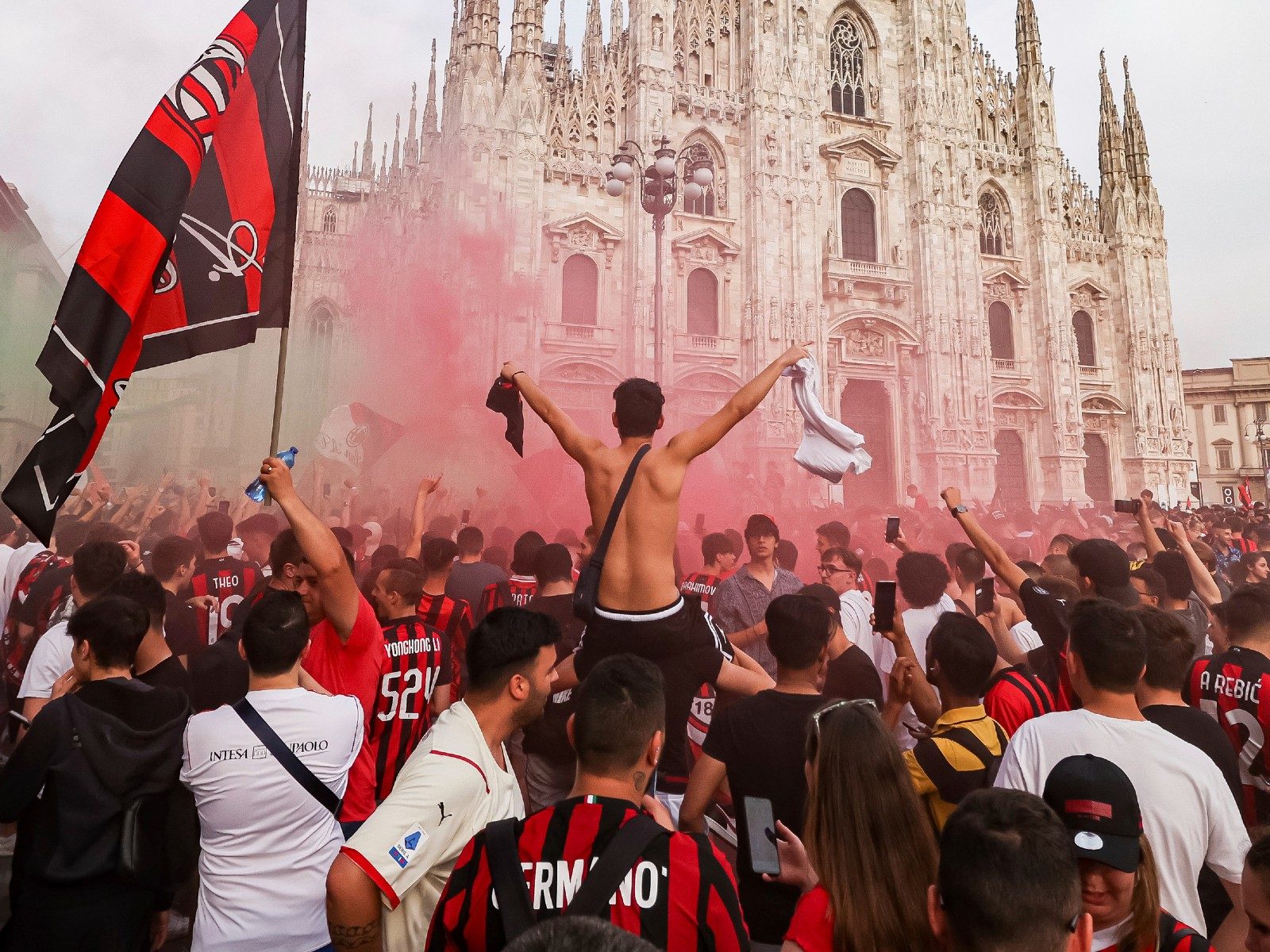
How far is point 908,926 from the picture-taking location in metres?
1.68

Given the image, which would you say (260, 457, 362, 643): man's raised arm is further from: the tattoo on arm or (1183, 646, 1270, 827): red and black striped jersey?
(1183, 646, 1270, 827): red and black striped jersey

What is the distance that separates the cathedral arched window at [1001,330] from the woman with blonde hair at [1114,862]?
90.5ft

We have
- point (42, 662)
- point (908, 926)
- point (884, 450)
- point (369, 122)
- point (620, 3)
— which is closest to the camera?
point (908, 926)

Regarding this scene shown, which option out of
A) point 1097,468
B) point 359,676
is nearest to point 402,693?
point 359,676

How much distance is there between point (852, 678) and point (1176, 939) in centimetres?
197

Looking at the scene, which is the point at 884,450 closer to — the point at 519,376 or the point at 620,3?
the point at 620,3

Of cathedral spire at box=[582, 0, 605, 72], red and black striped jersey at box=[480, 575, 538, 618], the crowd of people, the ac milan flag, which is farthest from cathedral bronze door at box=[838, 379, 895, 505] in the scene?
the crowd of people

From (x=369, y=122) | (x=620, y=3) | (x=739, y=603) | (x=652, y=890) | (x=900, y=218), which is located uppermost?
(x=369, y=122)

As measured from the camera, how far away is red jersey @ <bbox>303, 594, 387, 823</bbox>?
10.1ft

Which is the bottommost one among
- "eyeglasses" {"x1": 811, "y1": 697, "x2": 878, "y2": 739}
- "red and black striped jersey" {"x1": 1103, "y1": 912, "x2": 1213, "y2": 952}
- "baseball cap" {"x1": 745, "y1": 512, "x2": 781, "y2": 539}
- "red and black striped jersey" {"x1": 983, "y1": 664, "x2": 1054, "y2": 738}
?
"red and black striped jersey" {"x1": 1103, "y1": 912, "x2": 1213, "y2": 952}

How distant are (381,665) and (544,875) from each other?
1934 millimetres

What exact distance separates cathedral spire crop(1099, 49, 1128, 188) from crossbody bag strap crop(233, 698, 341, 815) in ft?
112

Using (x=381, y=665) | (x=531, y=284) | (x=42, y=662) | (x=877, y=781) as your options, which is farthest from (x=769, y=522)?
(x=531, y=284)

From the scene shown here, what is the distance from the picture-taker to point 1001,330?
1045 inches
